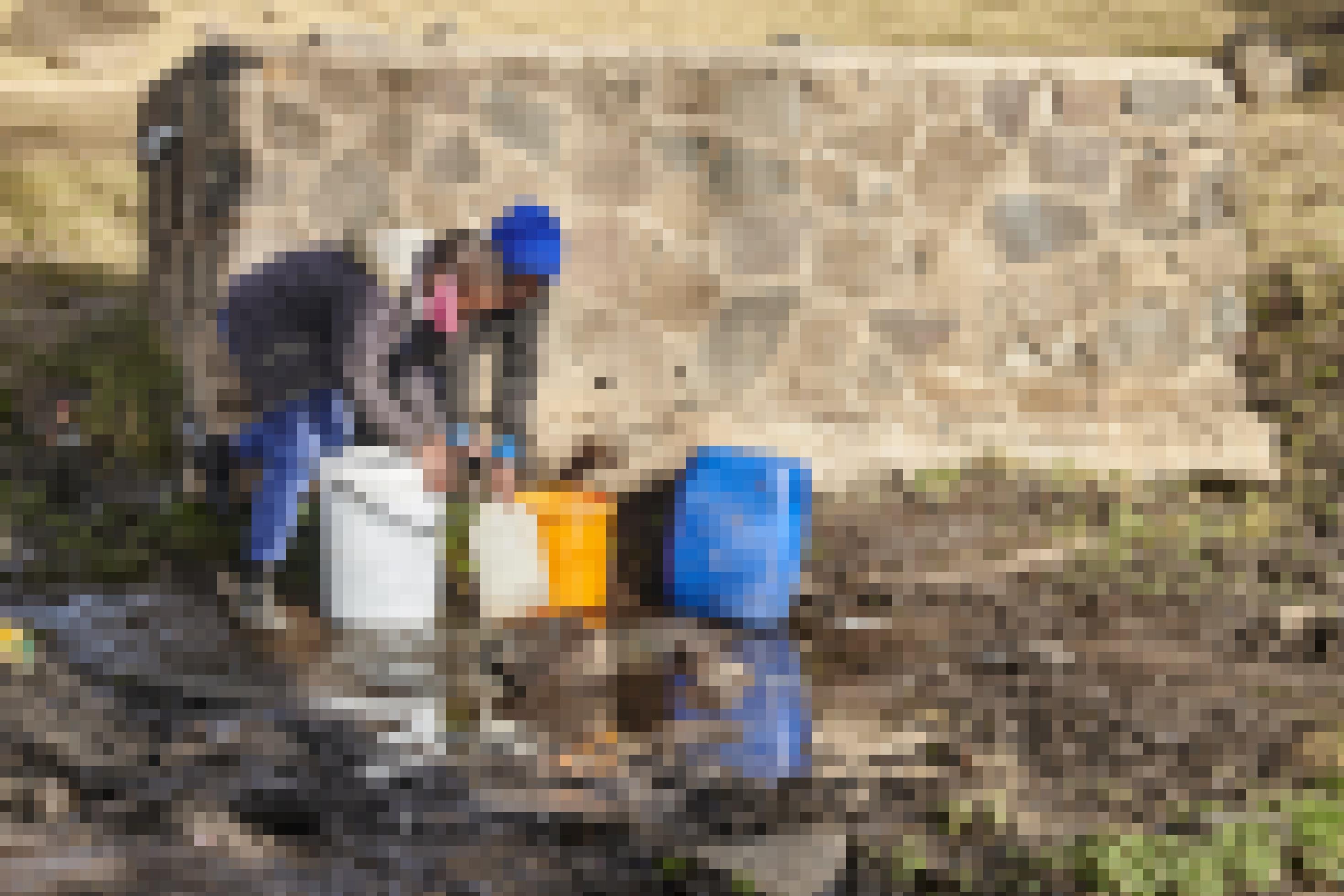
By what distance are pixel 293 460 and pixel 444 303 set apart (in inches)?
23.1

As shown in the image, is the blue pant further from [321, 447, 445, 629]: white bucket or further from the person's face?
the person's face

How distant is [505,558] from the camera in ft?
12.1

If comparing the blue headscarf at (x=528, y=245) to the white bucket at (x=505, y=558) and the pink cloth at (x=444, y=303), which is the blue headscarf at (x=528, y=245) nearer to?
the pink cloth at (x=444, y=303)

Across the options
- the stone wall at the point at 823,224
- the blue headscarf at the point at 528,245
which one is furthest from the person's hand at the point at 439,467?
the stone wall at the point at 823,224

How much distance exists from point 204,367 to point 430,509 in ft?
5.93

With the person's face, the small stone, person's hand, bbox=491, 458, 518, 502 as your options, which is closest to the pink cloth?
the person's face

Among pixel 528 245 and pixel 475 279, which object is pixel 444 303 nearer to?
pixel 475 279

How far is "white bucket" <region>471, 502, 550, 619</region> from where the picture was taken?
3662 mm

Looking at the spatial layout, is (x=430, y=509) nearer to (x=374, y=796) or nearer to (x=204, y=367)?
(x=374, y=796)

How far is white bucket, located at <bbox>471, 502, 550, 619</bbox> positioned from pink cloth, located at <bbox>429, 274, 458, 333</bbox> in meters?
0.57

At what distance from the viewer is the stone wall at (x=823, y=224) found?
16.9ft

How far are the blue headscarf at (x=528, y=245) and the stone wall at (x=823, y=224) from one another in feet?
3.25

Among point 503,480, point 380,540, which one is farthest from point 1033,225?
point 380,540

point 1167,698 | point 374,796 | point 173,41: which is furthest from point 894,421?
point 173,41
